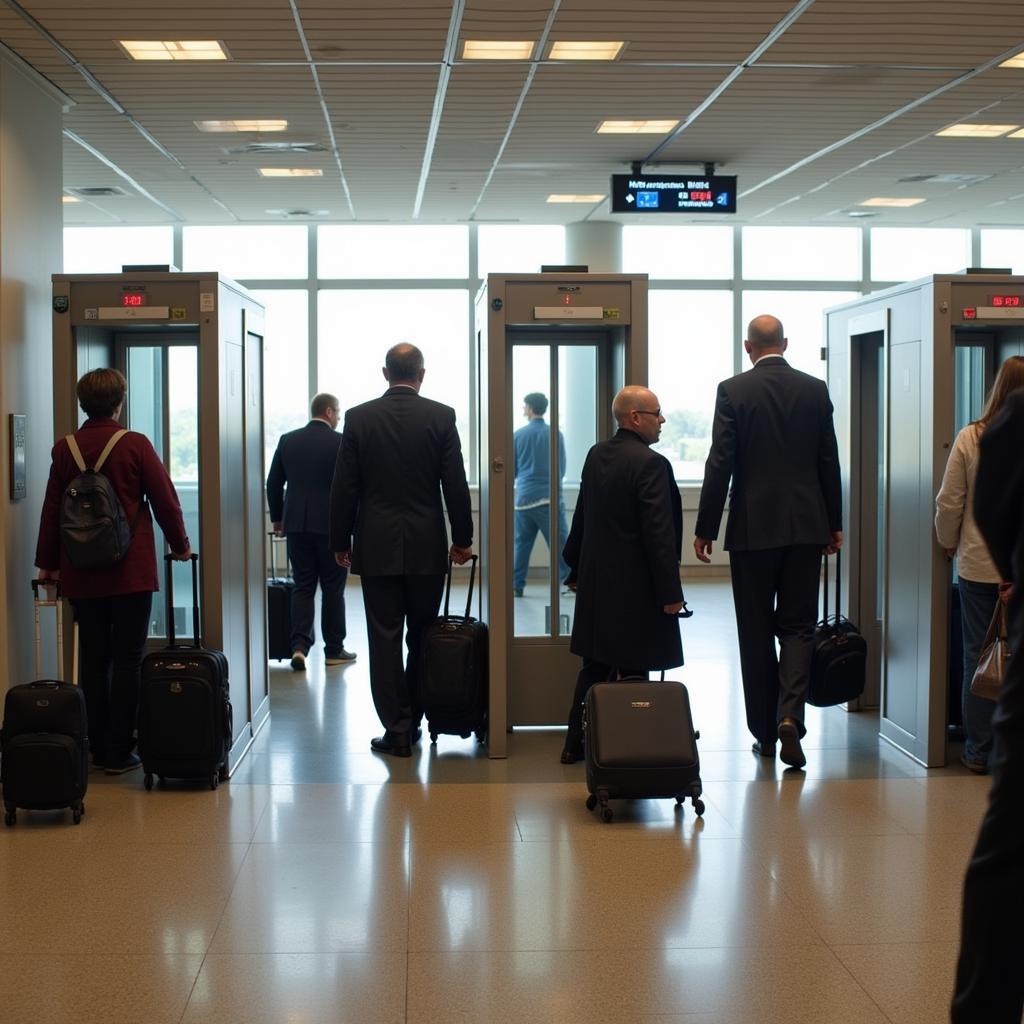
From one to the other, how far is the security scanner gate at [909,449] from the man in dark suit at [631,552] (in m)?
1.26

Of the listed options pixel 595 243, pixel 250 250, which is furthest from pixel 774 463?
pixel 250 250

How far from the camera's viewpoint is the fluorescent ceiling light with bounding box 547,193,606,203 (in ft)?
39.3

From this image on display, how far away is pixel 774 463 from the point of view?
5.84 metres

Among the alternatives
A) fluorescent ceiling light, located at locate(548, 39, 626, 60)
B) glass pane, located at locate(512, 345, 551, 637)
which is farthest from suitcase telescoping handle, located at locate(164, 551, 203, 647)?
fluorescent ceiling light, located at locate(548, 39, 626, 60)

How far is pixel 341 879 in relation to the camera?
4.34 m

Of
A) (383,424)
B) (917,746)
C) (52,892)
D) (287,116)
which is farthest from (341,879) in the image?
(287,116)

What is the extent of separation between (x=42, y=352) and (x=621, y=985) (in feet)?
14.3

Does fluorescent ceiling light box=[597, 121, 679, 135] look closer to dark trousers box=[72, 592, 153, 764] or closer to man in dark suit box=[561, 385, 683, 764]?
man in dark suit box=[561, 385, 683, 764]

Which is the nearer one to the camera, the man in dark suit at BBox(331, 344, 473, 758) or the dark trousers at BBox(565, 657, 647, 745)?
the dark trousers at BBox(565, 657, 647, 745)

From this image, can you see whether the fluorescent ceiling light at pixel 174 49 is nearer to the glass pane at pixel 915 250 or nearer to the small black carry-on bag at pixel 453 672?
the small black carry-on bag at pixel 453 672

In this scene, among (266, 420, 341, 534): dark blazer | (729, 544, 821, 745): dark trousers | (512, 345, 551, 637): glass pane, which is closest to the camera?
(729, 544, 821, 745): dark trousers

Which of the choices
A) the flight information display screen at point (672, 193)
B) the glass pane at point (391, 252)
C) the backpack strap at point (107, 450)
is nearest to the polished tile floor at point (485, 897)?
the backpack strap at point (107, 450)

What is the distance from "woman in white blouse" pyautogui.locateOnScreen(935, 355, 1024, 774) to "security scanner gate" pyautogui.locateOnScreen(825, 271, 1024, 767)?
166mm

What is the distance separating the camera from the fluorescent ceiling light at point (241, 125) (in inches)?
344
